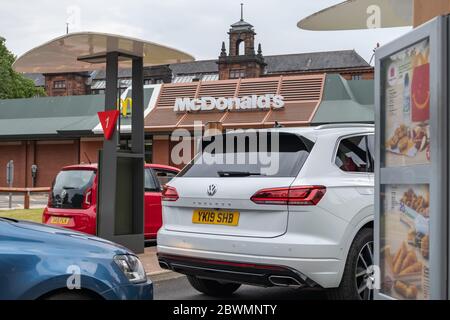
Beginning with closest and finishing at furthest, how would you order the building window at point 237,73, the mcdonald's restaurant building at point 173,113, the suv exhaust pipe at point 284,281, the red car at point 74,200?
1. the suv exhaust pipe at point 284,281
2. the red car at point 74,200
3. the mcdonald's restaurant building at point 173,113
4. the building window at point 237,73

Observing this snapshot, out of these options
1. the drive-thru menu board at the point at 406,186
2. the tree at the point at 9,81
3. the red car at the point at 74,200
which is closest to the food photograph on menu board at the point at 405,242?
the drive-thru menu board at the point at 406,186

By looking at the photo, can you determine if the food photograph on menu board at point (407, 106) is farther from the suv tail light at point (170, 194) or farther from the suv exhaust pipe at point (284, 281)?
the suv tail light at point (170, 194)

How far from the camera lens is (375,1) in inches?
179

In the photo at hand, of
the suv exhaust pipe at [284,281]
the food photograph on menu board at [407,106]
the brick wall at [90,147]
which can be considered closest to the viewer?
the food photograph on menu board at [407,106]

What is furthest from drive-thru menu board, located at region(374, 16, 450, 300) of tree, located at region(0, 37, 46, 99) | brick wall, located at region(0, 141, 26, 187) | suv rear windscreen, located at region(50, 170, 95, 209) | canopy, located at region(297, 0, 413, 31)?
tree, located at region(0, 37, 46, 99)

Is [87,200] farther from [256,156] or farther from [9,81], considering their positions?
[9,81]

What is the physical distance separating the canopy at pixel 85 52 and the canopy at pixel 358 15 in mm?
4222

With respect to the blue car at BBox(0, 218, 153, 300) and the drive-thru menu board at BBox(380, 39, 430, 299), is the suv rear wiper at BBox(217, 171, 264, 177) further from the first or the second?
the drive-thru menu board at BBox(380, 39, 430, 299)

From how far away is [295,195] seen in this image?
5.21 m

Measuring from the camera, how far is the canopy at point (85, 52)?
8672 millimetres

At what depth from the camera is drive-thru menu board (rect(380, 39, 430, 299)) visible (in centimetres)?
300

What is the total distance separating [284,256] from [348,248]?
0.61 m
